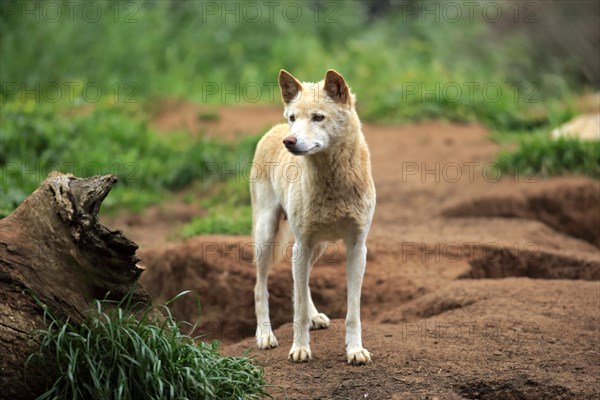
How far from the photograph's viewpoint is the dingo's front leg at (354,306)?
478 centimetres

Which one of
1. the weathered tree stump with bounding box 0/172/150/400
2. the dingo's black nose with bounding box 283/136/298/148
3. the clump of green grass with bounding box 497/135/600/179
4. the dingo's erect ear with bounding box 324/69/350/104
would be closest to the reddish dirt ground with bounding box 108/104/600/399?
the clump of green grass with bounding box 497/135/600/179

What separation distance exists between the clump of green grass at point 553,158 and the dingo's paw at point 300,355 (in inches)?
201

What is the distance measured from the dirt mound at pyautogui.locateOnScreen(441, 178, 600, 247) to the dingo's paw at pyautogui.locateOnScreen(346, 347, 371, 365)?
4.01 metres

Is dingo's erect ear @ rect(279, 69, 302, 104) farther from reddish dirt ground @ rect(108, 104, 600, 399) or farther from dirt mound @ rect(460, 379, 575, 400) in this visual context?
dirt mound @ rect(460, 379, 575, 400)

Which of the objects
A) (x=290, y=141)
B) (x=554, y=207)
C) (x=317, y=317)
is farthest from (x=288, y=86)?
(x=554, y=207)

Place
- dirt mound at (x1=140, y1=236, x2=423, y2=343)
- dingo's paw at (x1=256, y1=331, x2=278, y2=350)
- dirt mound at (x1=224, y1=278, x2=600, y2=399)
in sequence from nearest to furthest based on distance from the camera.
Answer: dirt mound at (x1=224, y1=278, x2=600, y2=399)
dingo's paw at (x1=256, y1=331, x2=278, y2=350)
dirt mound at (x1=140, y1=236, x2=423, y2=343)

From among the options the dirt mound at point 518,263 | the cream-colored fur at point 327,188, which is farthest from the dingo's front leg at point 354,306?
the dirt mound at point 518,263

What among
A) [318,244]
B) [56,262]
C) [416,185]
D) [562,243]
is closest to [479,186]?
[416,185]

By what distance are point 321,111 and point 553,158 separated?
17.1 ft

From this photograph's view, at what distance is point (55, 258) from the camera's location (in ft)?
13.3

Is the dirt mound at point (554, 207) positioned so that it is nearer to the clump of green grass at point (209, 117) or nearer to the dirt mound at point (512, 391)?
the dirt mound at point (512, 391)

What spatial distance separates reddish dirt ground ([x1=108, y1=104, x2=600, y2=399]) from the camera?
4664 mm

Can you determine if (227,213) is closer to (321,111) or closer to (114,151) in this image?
(114,151)

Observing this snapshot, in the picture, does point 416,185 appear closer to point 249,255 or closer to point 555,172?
point 555,172
